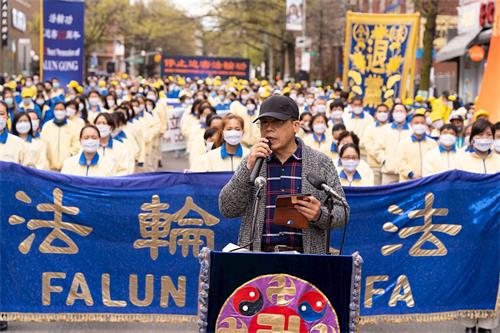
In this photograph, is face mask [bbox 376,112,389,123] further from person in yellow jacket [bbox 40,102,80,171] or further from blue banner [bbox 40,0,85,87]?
blue banner [bbox 40,0,85,87]

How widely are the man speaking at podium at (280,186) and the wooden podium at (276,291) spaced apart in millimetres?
273

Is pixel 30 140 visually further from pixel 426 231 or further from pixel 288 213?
pixel 288 213

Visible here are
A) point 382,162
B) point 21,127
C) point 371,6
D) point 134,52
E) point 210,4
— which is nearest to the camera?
point 21,127

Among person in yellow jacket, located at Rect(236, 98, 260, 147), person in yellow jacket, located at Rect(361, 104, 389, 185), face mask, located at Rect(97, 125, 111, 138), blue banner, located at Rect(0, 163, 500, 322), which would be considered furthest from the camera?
person in yellow jacket, located at Rect(236, 98, 260, 147)

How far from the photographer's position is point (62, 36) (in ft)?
78.7

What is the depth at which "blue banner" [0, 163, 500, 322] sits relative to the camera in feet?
24.9

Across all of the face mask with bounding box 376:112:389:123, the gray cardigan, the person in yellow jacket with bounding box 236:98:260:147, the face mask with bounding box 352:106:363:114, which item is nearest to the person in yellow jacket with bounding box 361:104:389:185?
the face mask with bounding box 376:112:389:123

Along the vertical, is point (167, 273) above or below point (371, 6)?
below

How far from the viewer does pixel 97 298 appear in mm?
7598

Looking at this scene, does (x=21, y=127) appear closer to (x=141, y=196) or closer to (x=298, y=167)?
(x=141, y=196)

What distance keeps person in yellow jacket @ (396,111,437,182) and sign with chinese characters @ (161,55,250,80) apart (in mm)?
35038

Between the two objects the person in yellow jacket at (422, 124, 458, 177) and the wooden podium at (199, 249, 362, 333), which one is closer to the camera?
the wooden podium at (199, 249, 362, 333)

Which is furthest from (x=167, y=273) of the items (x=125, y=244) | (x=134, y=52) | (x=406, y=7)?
→ (x=134, y=52)

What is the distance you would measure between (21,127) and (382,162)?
541cm
